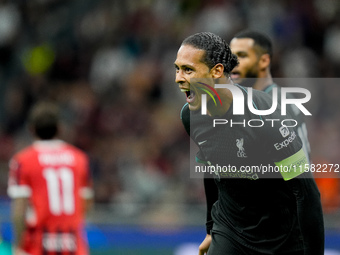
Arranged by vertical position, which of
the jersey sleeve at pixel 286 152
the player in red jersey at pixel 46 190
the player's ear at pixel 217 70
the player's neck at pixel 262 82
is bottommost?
the player in red jersey at pixel 46 190

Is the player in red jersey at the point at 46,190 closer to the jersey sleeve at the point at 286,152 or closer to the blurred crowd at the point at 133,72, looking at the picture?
the jersey sleeve at the point at 286,152

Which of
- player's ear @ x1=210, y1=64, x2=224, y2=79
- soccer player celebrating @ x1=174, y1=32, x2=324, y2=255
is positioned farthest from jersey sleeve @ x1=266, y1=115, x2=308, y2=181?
player's ear @ x1=210, y1=64, x2=224, y2=79

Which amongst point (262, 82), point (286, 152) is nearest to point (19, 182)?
point (262, 82)

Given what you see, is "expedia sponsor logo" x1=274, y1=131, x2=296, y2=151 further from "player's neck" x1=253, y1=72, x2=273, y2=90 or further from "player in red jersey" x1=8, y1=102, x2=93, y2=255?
"player in red jersey" x1=8, y1=102, x2=93, y2=255

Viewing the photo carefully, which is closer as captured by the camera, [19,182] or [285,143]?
[285,143]

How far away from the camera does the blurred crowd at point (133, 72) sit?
937cm

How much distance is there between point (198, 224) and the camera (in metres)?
7.92

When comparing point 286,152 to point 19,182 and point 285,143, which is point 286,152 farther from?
point 19,182

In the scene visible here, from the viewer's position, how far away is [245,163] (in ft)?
10.7

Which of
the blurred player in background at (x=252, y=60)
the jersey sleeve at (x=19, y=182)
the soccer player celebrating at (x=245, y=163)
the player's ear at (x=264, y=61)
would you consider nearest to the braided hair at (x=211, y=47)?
the soccer player celebrating at (x=245, y=163)

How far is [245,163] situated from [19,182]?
2.32 m

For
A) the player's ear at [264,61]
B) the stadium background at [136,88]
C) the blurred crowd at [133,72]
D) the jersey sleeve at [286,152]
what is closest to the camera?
the jersey sleeve at [286,152]

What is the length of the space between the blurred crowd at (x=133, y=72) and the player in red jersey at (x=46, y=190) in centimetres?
322

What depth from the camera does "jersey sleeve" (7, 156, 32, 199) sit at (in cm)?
499
